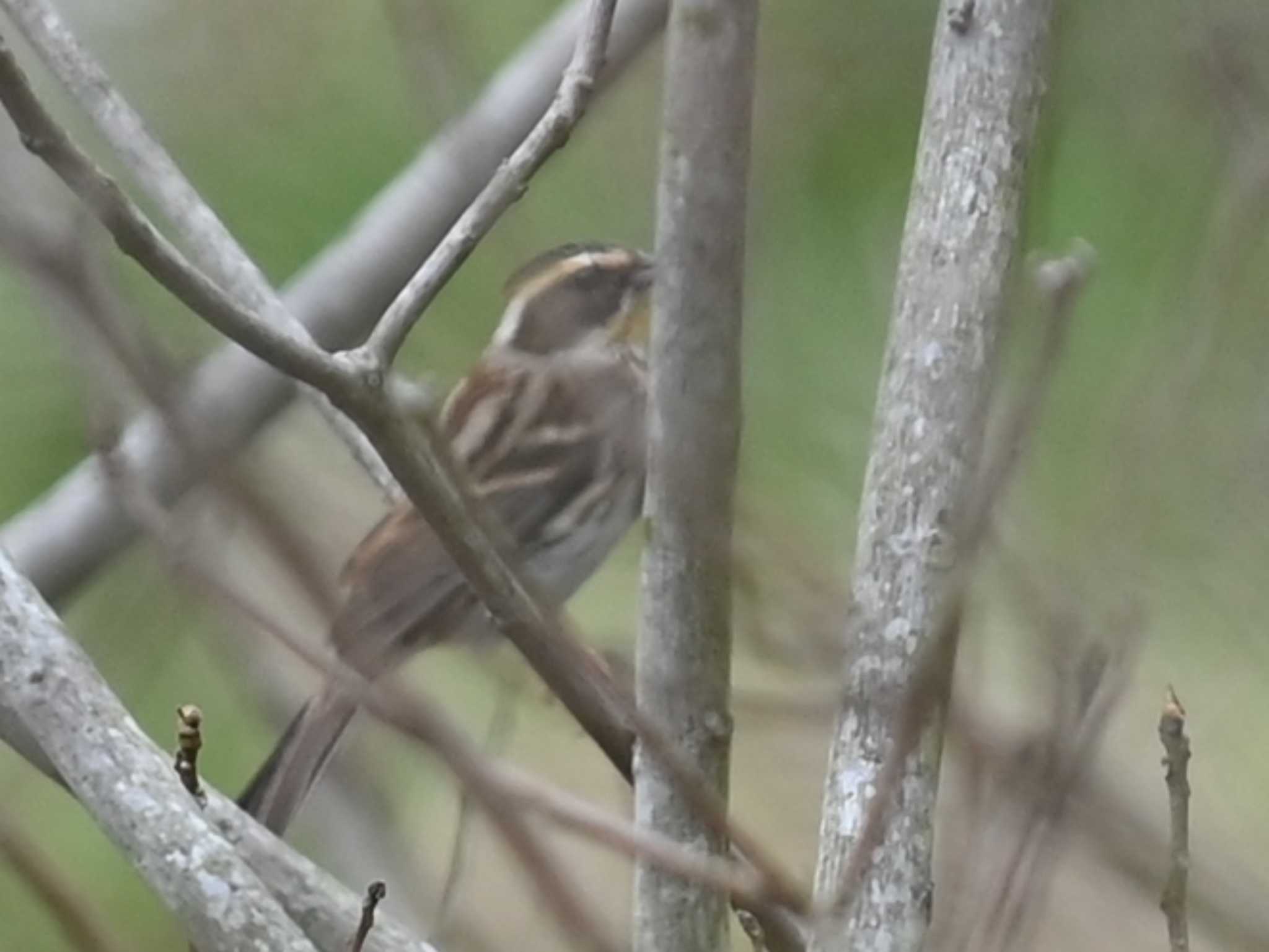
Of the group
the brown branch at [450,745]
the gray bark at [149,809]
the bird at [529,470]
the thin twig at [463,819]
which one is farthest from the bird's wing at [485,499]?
the brown branch at [450,745]

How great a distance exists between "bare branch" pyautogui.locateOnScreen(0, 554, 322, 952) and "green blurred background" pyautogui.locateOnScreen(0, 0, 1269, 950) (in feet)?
1.37

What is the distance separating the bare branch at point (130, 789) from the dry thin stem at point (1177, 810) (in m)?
0.41

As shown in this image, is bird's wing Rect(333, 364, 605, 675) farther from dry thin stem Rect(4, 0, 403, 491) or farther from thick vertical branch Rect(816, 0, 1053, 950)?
thick vertical branch Rect(816, 0, 1053, 950)

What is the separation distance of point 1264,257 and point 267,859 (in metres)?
1.58

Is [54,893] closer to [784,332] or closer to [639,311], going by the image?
Answer: [639,311]

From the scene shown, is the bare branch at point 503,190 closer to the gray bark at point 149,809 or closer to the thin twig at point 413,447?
the thin twig at point 413,447

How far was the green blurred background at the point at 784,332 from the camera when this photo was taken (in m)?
1.82

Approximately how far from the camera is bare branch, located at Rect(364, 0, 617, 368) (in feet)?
3.48

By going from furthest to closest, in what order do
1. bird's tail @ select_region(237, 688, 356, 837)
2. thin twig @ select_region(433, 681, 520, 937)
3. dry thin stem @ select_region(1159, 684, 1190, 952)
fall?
bird's tail @ select_region(237, 688, 356, 837) → thin twig @ select_region(433, 681, 520, 937) → dry thin stem @ select_region(1159, 684, 1190, 952)

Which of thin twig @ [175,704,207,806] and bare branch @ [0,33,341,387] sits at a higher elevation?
bare branch @ [0,33,341,387]

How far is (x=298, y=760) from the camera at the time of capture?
5.61ft

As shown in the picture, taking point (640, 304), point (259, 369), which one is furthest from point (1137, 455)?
point (640, 304)

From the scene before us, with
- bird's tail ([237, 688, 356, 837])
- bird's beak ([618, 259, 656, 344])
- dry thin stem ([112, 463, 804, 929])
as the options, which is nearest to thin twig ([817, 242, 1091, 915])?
dry thin stem ([112, 463, 804, 929])

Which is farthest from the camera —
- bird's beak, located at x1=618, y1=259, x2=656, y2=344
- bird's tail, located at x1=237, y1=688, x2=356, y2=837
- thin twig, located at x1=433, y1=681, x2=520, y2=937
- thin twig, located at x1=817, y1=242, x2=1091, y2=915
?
bird's beak, located at x1=618, y1=259, x2=656, y2=344
